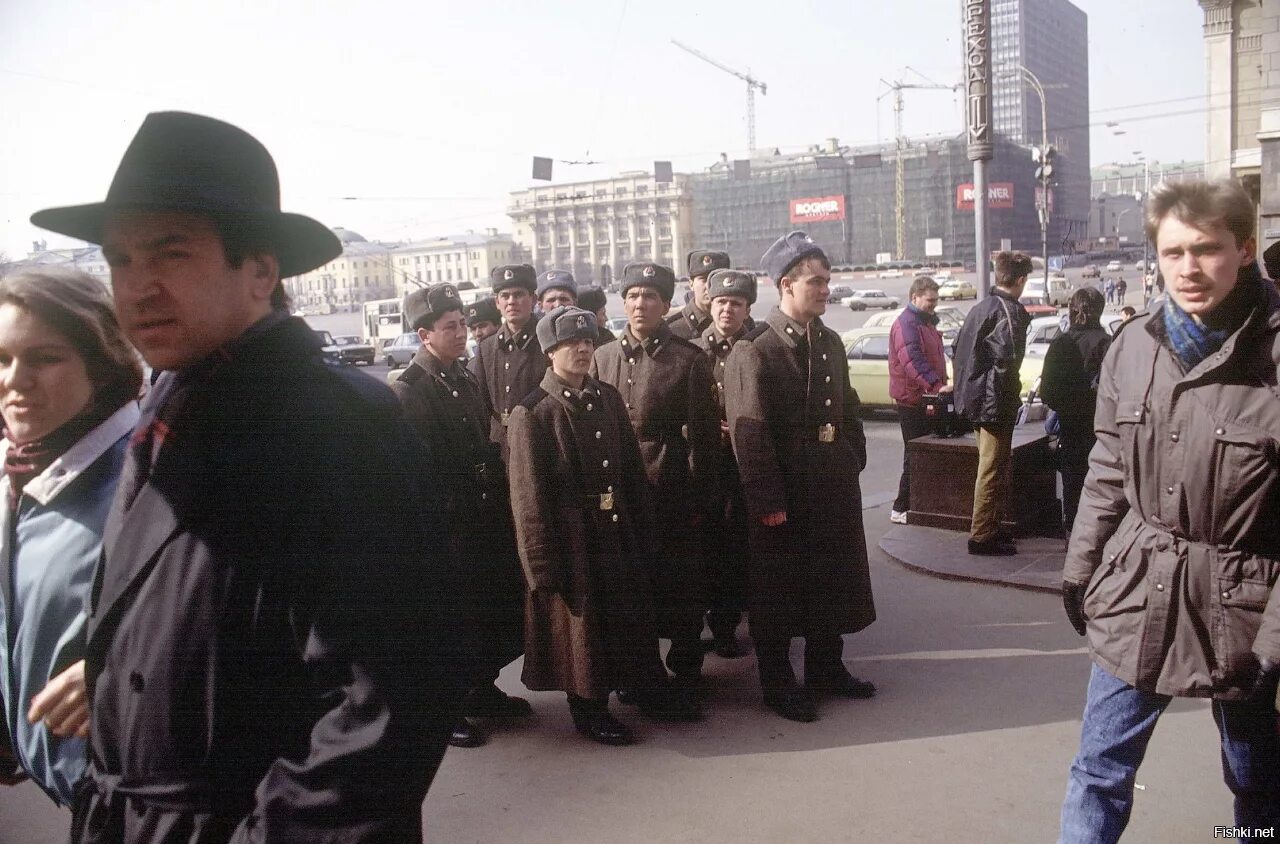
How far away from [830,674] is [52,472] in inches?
141

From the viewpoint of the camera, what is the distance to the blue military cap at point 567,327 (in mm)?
Answer: 4371

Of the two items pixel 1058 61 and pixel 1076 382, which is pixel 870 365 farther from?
pixel 1058 61

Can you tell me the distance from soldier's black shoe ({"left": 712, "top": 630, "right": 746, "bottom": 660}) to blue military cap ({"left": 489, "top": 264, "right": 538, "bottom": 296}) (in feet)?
7.50

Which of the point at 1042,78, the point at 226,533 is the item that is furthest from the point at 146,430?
the point at 1042,78

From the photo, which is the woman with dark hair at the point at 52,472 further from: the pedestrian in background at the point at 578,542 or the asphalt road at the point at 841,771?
the pedestrian in background at the point at 578,542

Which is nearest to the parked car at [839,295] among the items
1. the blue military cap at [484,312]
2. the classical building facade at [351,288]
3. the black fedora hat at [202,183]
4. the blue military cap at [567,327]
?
the classical building facade at [351,288]

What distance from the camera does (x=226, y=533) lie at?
1.57 m

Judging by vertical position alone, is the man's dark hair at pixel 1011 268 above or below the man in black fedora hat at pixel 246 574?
above

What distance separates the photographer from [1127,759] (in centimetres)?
279

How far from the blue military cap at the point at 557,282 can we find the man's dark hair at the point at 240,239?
547 cm

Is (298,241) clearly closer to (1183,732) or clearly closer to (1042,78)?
(1183,732)

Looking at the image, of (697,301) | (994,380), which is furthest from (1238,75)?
(697,301)

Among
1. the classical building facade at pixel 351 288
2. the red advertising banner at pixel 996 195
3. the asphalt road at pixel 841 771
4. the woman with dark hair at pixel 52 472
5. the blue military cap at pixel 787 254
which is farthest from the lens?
the red advertising banner at pixel 996 195

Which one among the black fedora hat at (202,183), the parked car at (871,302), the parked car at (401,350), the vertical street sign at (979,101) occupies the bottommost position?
the parked car at (401,350)
